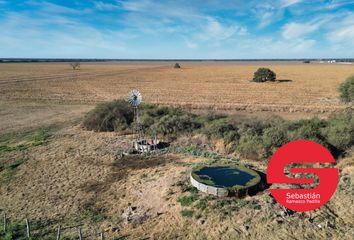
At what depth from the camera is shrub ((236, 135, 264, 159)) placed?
17000 mm

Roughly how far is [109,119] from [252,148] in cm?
1196

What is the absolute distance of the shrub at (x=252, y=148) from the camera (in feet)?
55.8

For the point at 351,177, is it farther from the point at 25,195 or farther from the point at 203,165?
the point at 25,195

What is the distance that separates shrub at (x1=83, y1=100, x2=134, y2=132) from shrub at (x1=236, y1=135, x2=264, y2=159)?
33.1ft

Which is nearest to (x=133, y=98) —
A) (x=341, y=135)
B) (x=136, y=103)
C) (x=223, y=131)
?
(x=136, y=103)

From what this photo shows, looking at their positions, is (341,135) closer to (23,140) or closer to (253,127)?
(253,127)

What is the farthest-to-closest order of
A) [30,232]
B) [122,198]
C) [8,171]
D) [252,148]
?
[252,148]
[8,171]
[122,198]
[30,232]

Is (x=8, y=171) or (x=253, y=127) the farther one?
(x=253, y=127)

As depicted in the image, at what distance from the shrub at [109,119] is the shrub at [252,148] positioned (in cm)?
1008

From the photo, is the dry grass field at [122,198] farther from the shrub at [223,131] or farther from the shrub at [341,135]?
the shrub at [223,131]

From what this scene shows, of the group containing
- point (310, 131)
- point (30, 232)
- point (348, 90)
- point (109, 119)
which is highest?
point (348, 90)

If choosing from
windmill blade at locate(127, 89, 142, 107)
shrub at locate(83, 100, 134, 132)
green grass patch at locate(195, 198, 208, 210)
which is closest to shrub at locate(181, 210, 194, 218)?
green grass patch at locate(195, 198, 208, 210)

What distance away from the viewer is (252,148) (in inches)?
674

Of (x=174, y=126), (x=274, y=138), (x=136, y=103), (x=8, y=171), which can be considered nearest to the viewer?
(x=8, y=171)
